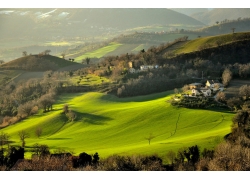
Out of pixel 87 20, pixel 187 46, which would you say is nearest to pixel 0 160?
pixel 187 46

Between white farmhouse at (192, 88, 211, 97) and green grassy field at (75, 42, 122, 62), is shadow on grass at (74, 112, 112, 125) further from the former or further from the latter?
green grassy field at (75, 42, 122, 62)

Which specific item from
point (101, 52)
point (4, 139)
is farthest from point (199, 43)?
point (4, 139)

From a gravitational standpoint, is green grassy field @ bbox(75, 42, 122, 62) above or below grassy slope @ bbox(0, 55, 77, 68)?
above

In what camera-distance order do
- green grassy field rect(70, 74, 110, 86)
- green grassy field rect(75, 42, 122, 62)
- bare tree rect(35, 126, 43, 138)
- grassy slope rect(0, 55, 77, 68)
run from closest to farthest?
bare tree rect(35, 126, 43, 138), green grassy field rect(70, 74, 110, 86), grassy slope rect(0, 55, 77, 68), green grassy field rect(75, 42, 122, 62)

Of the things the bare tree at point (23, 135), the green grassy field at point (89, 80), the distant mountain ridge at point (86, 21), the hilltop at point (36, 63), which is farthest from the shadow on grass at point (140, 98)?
the distant mountain ridge at point (86, 21)

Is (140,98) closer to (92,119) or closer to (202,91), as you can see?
(202,91)

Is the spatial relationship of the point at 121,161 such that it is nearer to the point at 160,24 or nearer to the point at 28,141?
the point at 28,141

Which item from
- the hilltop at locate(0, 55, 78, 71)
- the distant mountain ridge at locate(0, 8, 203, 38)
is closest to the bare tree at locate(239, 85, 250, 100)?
the hilltop at locate(0, 55, 78, 71)

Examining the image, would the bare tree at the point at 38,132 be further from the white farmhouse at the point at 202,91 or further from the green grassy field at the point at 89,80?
the green grassy field at the point at 89,80
